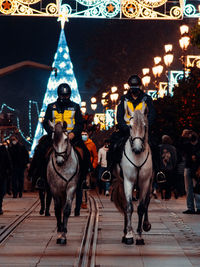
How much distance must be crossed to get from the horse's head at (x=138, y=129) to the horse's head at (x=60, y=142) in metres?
1.04

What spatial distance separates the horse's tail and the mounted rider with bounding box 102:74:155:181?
20cm

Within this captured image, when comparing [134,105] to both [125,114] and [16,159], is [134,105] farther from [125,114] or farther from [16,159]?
[16,159]

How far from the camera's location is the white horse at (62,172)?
13.6 metres

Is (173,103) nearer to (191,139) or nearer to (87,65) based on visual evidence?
(191,139)

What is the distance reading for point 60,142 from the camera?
13625mm

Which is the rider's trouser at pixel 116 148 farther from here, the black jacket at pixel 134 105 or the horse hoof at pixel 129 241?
the horse hoof at pixel 129 241

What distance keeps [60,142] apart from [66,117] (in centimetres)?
131

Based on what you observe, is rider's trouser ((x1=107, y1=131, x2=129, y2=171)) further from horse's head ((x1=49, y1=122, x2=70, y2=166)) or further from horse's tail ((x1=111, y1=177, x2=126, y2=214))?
horse's head ((x1=49, y1=122, x2=70, y2=166))

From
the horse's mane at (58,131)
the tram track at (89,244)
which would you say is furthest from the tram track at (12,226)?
the horse's mane at (58,131)

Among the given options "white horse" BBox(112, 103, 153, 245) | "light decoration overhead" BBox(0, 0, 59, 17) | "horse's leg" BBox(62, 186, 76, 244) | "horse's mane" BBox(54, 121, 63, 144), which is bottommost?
"horse's leg" BBox(62, 186, 76, 244)

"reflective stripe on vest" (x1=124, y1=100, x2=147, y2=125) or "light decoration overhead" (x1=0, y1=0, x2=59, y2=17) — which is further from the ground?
"light decoration overhead" (x1=0, y1=0, x2=59, y2=17)

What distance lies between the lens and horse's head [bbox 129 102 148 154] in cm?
1334

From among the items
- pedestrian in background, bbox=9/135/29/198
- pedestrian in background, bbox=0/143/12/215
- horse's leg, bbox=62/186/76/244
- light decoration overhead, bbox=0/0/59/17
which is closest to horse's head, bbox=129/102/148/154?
horse's leg, bbox=62/186/76/244

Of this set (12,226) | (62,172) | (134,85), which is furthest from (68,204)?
(12,226)
